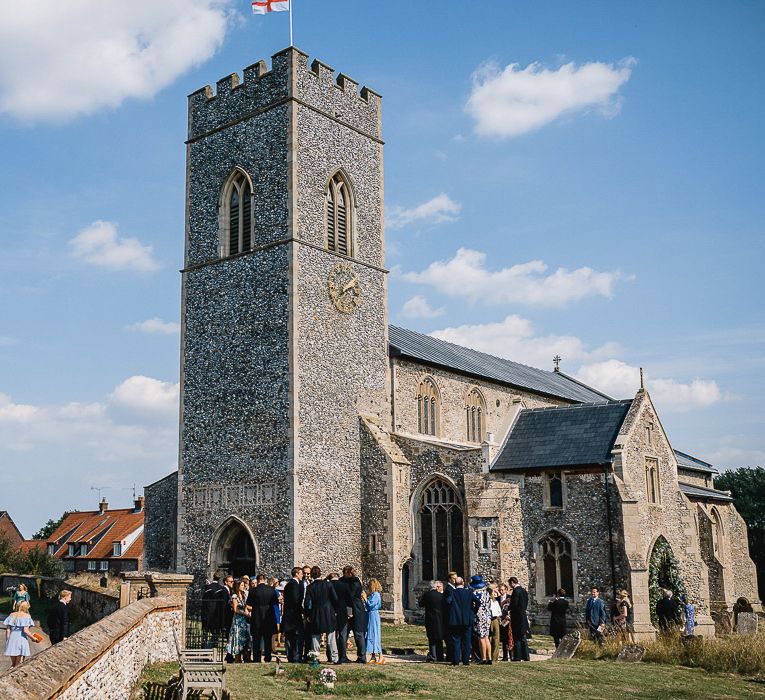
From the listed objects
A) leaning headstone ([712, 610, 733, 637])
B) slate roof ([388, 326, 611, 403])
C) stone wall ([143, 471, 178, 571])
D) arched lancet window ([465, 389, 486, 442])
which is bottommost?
leaning headstone ([712, 610, 733, 637])

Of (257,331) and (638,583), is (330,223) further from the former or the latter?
(638,583)

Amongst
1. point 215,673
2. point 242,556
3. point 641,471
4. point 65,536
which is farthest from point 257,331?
point 65,536

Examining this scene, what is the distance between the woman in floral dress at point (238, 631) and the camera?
1670 centimetres

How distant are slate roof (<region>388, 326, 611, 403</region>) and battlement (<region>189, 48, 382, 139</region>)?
823cm

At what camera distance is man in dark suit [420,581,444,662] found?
55.2 feet

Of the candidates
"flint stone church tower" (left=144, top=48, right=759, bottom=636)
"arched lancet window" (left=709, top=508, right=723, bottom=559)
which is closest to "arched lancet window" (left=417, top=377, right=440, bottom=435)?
"flint stone church tower" (left=144, top=48, right=759, bottom=636)

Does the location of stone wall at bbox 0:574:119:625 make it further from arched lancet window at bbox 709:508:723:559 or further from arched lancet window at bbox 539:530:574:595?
arched lancet window at bbox 709:508:723:559

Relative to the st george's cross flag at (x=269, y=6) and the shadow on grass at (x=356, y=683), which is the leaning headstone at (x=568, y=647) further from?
the st george's cross flag at (x=269, y=6)

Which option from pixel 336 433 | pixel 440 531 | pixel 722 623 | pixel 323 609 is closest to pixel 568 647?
pixel 323 609

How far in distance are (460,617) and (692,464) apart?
32.6m

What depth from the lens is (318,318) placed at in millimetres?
27844

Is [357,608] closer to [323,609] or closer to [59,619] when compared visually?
[323,609]

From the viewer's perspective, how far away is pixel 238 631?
16.8 meters

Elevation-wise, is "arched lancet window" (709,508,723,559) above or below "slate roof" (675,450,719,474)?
below
